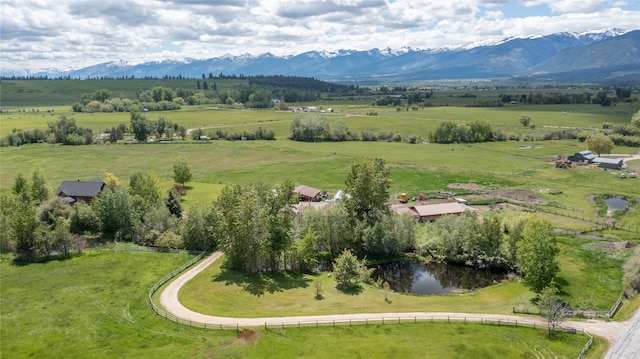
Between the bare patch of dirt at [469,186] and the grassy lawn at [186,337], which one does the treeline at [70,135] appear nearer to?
the bare patch of dirt at [469,186]

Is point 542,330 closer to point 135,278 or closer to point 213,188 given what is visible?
point 135,278

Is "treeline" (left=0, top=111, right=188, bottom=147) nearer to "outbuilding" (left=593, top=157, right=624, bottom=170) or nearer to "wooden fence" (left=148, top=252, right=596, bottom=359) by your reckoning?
"wooden fence" (left=148, top=252, right=596, bottom=359)

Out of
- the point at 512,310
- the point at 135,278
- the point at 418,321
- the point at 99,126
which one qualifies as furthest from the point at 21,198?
the point at 99,126

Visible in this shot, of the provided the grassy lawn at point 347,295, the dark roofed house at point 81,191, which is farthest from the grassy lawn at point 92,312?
the dark roofed house at point 81,191

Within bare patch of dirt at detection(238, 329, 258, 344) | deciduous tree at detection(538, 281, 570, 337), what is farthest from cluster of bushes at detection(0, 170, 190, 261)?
deciduous tree at detection(538, 281, 570, 337)

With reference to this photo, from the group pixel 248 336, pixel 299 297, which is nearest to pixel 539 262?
pixel 299 297
